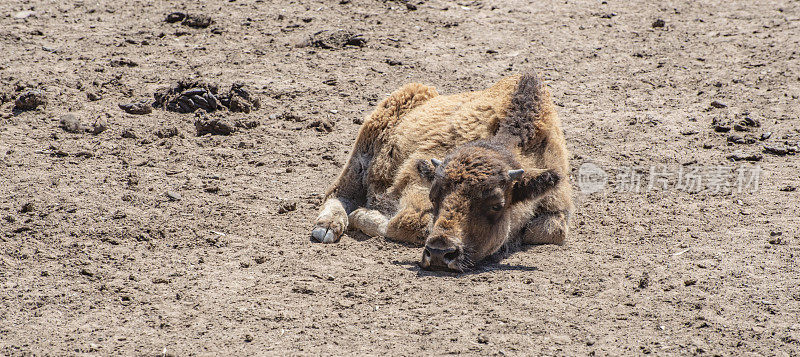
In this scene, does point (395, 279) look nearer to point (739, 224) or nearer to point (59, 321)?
point (59, 321)

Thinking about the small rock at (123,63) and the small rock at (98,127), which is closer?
the small rock at (98,127)

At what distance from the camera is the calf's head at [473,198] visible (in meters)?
6.76

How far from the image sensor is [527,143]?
8.08 metres

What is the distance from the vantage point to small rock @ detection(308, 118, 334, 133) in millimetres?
10227

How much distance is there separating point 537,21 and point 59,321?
10121 mm

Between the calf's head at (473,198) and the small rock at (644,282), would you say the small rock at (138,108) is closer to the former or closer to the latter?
the calf's head at (473,198)

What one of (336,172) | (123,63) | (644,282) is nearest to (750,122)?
(644,282)

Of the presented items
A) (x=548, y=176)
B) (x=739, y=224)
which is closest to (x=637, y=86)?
(x=739, y=224)

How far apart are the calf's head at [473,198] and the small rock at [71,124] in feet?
15.0

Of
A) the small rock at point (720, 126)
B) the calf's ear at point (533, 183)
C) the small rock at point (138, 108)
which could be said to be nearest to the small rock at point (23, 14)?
the small rock at point (138, 108)

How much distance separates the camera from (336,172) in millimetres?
9383

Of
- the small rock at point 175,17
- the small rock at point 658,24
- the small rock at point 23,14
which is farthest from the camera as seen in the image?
the small rock at point 658,24

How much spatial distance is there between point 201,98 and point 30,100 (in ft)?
6.66

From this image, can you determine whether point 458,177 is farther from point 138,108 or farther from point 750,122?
point 750,122
